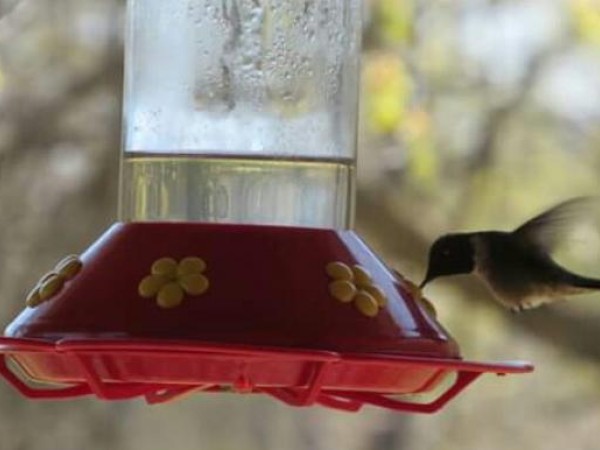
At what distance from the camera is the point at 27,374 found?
143 cm

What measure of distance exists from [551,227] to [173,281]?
105 centimetres

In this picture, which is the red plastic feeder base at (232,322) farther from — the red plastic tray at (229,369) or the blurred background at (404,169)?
the blurred background at (404,169)

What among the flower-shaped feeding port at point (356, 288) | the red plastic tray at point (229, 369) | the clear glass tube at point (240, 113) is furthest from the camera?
the clear glass tube at point (240, 113)

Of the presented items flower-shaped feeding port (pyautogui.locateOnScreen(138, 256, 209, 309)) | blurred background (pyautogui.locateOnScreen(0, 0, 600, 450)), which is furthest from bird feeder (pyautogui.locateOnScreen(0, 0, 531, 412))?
blurred background (pyautogui.locateOnScreen(0, 0, 600, 450))

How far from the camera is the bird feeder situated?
4.20ft

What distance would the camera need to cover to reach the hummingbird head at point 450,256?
7.14ft

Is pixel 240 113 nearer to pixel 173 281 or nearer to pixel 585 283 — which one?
pixel 173 281

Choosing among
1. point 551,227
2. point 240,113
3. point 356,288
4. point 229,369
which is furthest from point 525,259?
point 229,369

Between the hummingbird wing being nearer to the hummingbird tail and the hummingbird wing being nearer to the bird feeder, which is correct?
the hummingbird tail

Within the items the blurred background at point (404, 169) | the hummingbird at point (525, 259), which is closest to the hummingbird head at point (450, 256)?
the hummingbird at point (525, 259)

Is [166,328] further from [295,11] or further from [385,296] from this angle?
[295,11]

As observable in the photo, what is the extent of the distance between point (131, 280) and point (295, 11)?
44 centimetres

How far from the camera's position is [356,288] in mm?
1356

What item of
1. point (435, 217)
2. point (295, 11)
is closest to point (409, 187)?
point (435, 217)
